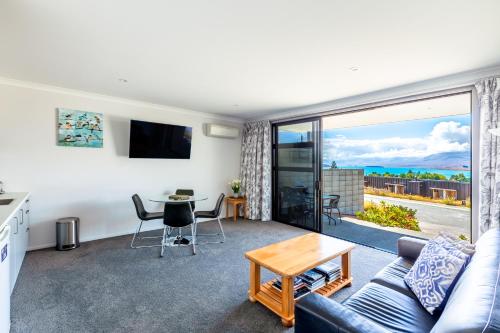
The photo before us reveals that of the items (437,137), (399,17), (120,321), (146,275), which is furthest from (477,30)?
(437,137)

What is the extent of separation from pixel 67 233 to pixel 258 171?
3.58m

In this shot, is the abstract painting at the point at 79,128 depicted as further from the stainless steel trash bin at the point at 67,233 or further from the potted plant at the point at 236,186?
the potted plant at the point at 236,186

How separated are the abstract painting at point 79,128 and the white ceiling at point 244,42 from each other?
454 mm

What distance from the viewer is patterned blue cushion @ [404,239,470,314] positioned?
4.85 feet

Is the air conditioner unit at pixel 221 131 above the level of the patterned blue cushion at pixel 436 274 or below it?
above

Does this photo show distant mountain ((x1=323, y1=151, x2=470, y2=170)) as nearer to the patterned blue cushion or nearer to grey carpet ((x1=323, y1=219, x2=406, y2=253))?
grey carpet ((x1=323, y1=219, x2=406, y2=253))

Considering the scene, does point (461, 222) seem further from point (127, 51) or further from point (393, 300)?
point (127, 51)

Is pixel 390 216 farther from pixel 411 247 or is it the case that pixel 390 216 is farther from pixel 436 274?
pixel 436 274

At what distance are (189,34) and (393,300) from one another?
2.56 metres

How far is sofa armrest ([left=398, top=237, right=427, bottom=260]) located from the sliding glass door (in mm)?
2228

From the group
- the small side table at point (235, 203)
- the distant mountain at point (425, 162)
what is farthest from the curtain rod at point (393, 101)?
the small side table at point (235, 203)

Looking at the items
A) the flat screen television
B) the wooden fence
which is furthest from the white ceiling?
the wooden fence

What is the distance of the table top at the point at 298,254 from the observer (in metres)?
2.05

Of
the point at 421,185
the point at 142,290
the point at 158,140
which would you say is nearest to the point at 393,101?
the point at 158,140
